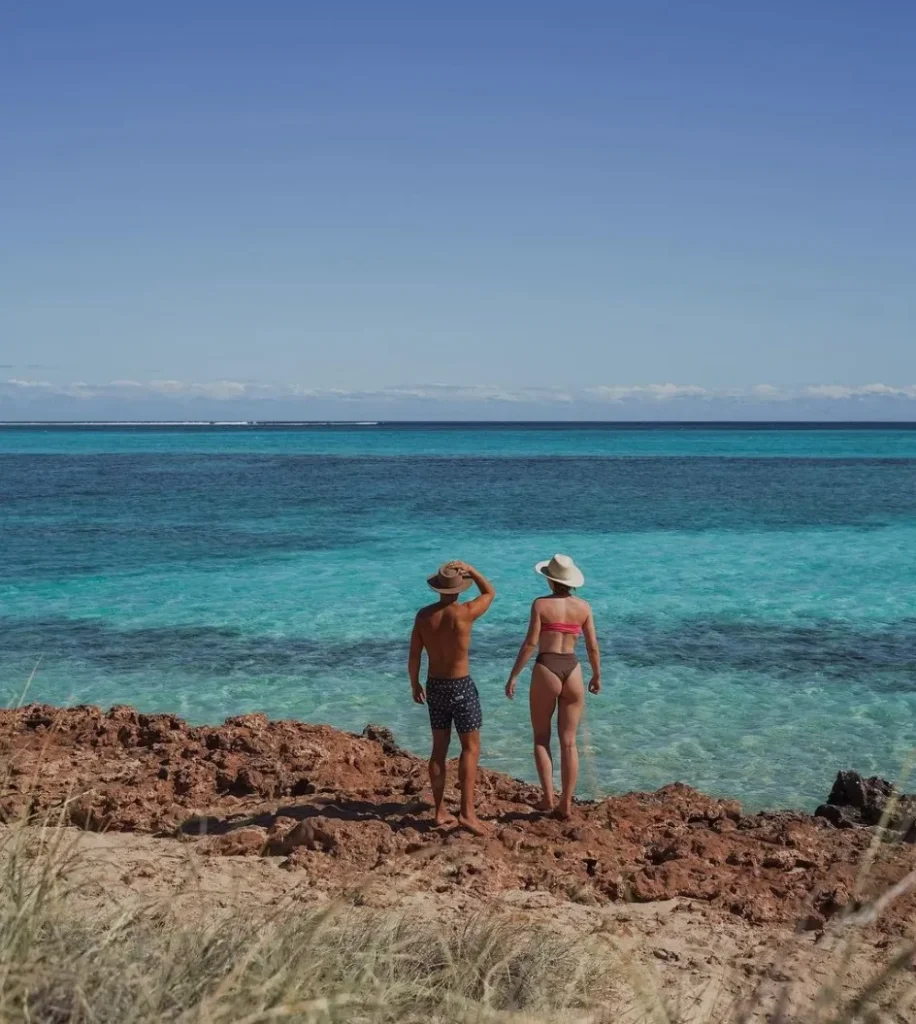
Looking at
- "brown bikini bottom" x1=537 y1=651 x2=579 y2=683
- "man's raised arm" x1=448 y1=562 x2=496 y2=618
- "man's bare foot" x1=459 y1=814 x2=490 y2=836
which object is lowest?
"man's bare foot" x1=459 y1=814 x2=490 y2=836

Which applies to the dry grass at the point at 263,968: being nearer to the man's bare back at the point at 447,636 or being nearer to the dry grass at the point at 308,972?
the dry grass at the point at 308,972

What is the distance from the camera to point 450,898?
19.7 feet

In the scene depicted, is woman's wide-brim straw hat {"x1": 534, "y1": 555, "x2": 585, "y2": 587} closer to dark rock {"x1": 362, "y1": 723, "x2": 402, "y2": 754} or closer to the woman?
the woman

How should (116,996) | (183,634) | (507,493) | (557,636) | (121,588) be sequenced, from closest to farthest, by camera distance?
(116,996)
(557,636)
(183,634)
(121,588)
(507,493)

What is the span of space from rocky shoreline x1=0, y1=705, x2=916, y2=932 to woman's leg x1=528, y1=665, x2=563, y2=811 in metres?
0.38

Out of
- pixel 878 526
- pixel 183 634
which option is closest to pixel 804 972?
pixel 183 634

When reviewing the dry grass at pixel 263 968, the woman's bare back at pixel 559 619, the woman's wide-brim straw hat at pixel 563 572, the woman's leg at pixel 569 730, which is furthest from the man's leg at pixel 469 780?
the dry grass at pixel 263 968

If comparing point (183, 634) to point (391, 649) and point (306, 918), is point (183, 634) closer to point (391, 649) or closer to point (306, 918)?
point (391, 649)

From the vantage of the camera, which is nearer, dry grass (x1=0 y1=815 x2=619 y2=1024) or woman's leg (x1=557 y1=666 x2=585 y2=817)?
dry grass (x1=0 y1=815 x2=619 y2=1024)

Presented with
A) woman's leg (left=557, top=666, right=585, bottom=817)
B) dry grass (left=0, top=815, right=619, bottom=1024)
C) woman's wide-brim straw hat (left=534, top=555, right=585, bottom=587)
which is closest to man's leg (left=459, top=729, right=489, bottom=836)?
woman's leg (left=557, top=666, right=585, bottom=817)

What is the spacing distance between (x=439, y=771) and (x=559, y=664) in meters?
1.07

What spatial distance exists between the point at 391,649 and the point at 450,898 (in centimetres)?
858

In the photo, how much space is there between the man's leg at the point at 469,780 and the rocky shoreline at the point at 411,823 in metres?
0.17

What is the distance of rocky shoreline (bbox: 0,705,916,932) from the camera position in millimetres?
6312
